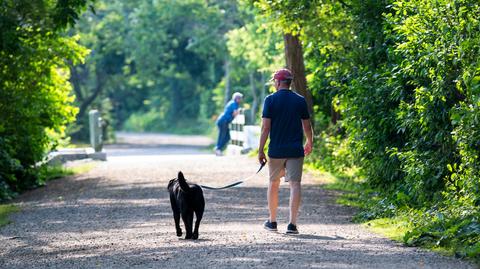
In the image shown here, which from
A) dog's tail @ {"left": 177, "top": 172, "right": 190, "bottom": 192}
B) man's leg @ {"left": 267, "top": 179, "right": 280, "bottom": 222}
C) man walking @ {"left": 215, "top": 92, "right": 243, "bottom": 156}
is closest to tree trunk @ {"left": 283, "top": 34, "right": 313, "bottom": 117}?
man walking @ {"left": 215, "top": 92, "right": 243, "bottom": 156}

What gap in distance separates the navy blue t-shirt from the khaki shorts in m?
0.09

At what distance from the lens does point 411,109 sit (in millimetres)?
13773

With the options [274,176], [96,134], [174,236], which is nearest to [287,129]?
[274,176]

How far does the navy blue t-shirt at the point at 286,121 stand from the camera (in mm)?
12484

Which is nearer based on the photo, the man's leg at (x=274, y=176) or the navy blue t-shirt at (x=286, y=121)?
the navy blue t-shirt at (x=286, y=121)

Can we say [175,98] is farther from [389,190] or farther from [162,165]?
[389,190]

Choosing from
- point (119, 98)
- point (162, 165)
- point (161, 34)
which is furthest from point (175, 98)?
point (162, 165)

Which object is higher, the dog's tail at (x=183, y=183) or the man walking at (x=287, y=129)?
the man walking at (x=287, y=129)

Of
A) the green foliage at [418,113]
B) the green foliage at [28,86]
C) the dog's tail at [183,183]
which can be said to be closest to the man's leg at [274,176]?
the dog's tail at [183,183]

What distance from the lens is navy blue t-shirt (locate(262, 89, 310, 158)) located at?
41.0 ft

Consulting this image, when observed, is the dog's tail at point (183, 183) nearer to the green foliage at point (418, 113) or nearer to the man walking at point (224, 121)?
the green foliage at point (418, 113)

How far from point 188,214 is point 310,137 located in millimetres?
1687

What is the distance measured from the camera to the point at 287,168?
12555 mm

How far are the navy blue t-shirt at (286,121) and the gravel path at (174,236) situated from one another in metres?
0.94
